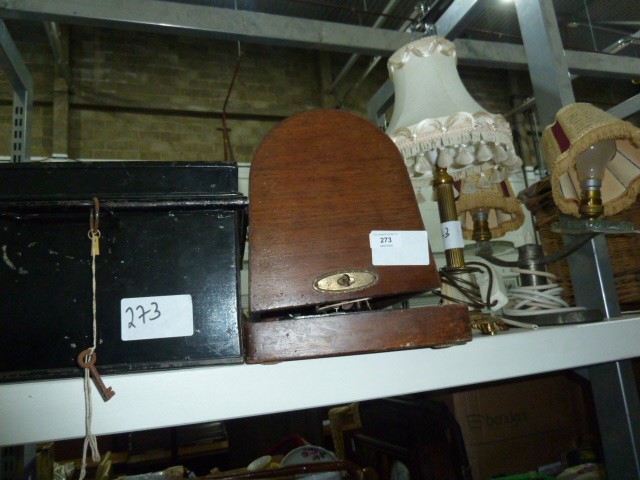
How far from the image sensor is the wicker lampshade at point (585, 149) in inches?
26.0

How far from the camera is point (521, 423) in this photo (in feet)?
3.89

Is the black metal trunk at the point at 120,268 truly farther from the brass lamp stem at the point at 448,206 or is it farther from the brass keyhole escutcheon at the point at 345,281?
the brass lamp stem at the point at 448,206

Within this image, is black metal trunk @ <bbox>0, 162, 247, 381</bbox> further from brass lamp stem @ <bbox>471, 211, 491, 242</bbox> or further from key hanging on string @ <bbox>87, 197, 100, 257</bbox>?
brass lamp stem @ <bbox>471, 211, 491, 242</bbox>

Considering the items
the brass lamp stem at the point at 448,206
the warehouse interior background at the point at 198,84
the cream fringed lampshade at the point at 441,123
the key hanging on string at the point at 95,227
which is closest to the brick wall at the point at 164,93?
the warehouse interior background at the point at 198,84

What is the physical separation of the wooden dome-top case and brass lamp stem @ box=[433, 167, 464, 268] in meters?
0.24

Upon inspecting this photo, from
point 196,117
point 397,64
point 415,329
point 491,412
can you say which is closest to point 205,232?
point 415,329

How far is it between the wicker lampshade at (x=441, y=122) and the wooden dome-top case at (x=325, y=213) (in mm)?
184

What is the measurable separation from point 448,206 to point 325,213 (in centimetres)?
35

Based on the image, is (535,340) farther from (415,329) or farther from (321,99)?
(321,99)

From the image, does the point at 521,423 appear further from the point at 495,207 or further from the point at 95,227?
the point at 95,227

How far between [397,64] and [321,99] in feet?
10.2

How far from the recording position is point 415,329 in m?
0.52

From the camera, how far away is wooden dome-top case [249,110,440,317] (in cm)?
53

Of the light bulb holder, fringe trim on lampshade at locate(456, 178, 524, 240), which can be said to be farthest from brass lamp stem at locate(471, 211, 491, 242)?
the light bulb holder
